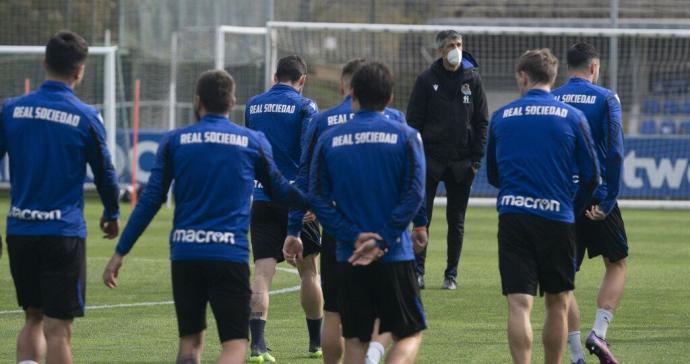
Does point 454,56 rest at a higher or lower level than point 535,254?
higher

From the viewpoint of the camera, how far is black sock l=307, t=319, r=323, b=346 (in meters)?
9.63

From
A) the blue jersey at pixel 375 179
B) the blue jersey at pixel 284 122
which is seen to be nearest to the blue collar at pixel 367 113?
the blue jersey at pixel 375 179

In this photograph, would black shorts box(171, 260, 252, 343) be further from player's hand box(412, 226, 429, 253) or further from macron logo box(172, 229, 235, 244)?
player's hand box(412, 226, 429, 253)

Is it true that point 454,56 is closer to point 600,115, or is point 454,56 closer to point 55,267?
point 600,115

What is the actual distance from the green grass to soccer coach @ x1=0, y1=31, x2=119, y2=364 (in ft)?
6.49

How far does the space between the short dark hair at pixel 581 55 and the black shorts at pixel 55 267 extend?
361 cm

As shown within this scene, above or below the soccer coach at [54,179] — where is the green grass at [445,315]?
below

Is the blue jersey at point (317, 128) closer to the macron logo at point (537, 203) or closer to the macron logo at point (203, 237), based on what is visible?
the macron logo at point (537, 203)

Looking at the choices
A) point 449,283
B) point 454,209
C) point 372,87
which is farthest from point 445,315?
point 372,87

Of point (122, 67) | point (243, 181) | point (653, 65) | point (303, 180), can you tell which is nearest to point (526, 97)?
point (303, 180)

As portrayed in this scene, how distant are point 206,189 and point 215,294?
1.78 feet

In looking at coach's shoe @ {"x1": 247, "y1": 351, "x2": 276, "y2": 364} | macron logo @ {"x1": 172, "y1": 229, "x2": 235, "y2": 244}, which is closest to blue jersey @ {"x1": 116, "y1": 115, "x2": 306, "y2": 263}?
macron logo @ {"x1": 172, "y1": 229, "x2": 235, "y2": 244}

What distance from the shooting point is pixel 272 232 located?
31.7 feet

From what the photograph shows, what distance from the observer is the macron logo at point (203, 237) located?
7.02m
